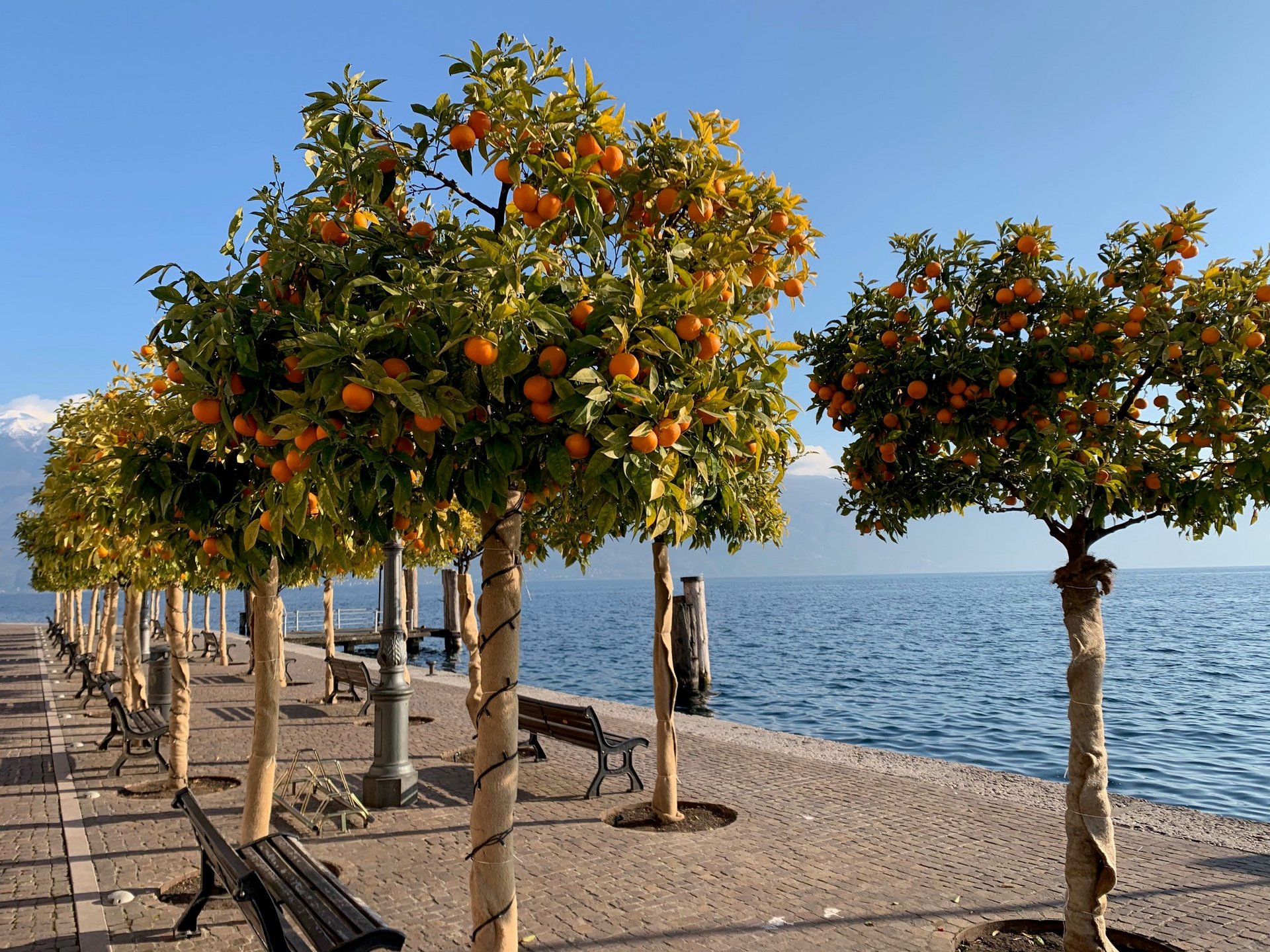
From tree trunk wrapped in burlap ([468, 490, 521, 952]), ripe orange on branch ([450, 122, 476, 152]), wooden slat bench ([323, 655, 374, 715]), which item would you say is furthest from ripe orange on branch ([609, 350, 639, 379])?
wooden slat bench ([323, 655, 374, 715])

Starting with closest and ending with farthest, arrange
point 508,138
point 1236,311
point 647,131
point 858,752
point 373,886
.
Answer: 1. point 508,138
2. point 647,131
3. point 1236,311
4. point 373,886
5. point 858,752

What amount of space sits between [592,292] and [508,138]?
898mm

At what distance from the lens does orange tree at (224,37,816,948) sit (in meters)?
2.91

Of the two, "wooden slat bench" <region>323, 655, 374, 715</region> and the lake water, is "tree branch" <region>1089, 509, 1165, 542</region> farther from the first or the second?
"wooden slat bench" <region>323, 655, 374, 715</region>

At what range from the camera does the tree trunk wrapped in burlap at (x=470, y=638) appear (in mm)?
10617

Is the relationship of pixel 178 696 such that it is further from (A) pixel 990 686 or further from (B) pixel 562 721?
(A) pixel 990 686

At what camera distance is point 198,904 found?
589 cm

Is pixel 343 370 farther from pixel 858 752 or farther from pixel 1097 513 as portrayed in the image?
pixel 858 752

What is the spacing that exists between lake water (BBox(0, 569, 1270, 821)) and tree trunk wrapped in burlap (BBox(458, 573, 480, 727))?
7113 mm

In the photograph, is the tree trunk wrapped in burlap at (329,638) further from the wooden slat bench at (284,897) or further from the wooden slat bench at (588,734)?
the wooden slat bench at (284,897)

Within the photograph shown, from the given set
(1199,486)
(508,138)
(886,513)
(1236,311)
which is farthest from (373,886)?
(1236,311)

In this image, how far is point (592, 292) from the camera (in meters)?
3.18

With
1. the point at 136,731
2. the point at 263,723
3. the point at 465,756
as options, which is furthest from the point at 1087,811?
the point at 136,731

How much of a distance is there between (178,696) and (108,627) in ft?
35.9
